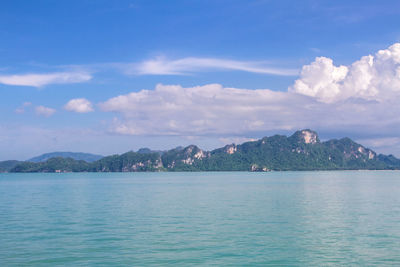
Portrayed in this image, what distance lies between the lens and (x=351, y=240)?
38.0m

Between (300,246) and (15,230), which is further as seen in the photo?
(15,230)

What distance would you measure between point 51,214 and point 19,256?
28137 millimetres

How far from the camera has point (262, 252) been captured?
33.4 m

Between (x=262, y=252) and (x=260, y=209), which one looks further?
(x=260, y=209)

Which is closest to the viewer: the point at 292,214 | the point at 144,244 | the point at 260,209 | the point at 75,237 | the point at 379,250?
the point at 379,250

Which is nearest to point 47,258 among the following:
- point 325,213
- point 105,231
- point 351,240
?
point 105,231

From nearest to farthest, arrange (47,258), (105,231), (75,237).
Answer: (47,258) → (75,237) → (105,231)

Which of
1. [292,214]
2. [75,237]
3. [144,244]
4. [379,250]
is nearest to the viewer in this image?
[379,250]

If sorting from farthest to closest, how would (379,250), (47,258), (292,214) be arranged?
1. (292,214)
2. (379,250)
3. (47,258)

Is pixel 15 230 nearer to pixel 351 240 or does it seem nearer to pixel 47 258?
pixel 47 258

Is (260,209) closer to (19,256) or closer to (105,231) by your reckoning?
(105,231)

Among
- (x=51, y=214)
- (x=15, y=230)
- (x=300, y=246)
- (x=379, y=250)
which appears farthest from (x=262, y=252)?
(x=51, y=214)

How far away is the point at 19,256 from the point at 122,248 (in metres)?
8.32

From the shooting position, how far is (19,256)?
3259 centimetres
